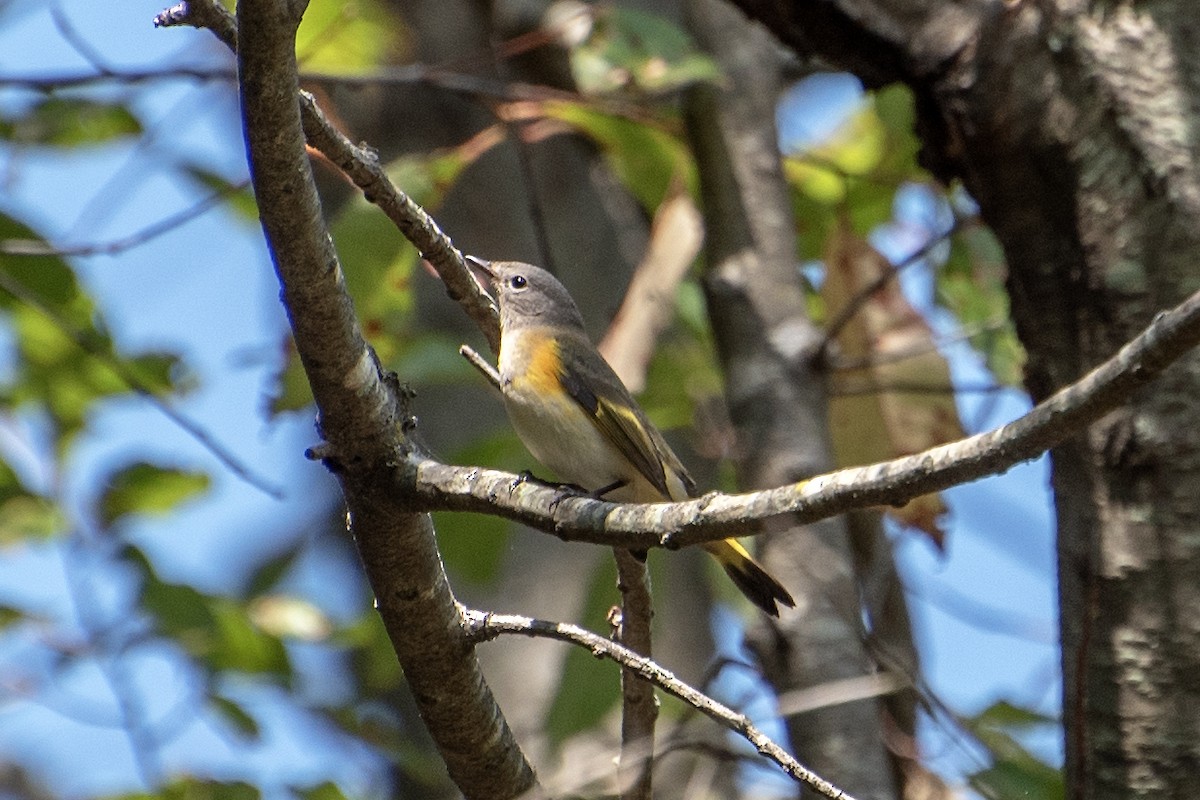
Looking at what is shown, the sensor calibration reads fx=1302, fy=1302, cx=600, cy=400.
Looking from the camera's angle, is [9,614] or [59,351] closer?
[9,614]

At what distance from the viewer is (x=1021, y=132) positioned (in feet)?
9.31

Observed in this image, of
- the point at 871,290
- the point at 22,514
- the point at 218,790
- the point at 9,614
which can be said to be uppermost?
the point at 871,290

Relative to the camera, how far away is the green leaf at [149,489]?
4230 mm

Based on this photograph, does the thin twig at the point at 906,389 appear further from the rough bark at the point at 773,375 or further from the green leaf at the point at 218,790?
the green leaf at the point at 218,790

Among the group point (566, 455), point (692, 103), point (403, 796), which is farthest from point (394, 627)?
point (403, 796)

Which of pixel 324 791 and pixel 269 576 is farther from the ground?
pixel 269 576

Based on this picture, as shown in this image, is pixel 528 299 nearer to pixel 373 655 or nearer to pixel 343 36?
pixel 343 36

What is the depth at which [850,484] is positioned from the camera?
1617 millimetres

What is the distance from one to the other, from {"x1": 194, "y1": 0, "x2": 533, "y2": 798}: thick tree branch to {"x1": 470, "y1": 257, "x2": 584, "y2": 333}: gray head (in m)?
2.14

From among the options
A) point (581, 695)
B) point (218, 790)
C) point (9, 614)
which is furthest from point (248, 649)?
point (581, 695)

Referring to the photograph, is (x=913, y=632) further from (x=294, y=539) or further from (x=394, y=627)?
(x=294, y=539)

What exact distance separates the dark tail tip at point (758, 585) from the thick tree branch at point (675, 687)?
1150 mm

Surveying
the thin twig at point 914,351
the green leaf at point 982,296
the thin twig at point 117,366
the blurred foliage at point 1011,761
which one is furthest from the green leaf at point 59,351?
the green leaf at point 982,296

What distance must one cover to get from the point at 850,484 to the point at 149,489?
3184 mm
